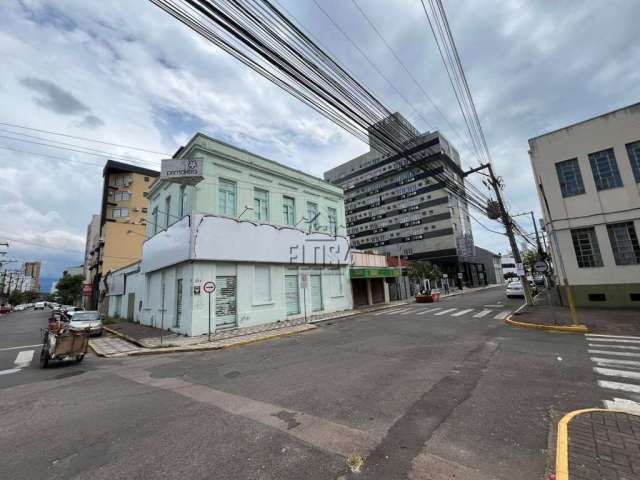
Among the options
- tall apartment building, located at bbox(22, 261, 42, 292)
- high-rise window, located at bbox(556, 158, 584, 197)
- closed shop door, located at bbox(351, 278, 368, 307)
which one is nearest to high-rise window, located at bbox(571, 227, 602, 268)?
high-rise window, located at bbox(556, 158, 584, 197)

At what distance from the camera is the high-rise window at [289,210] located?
19.1m

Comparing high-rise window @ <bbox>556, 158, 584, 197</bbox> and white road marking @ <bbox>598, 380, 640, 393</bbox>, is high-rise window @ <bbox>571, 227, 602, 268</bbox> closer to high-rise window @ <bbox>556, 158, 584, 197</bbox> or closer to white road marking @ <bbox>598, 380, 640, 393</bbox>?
high-rise window @ <bbox>556, 158, 584, 197</bbox>

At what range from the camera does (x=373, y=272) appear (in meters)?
25.2

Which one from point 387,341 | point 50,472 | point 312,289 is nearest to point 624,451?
point 50,472

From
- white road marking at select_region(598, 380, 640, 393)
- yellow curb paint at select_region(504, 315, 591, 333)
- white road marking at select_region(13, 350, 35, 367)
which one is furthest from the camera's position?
yellow curb paint at select_region(504, 315, 591, 333)

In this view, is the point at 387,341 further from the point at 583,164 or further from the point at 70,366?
the point at 583,164

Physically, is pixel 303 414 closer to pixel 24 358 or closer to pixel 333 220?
pixel 24 358

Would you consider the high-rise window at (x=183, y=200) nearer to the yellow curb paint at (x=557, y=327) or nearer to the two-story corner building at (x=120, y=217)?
the yellow curb paint at (x=557, y=327)

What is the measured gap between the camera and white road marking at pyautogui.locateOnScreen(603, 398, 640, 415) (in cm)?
419

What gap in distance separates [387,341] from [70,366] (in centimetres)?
1051

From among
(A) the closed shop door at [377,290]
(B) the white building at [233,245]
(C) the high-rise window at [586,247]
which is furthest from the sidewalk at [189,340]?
(C) the high-rise window at [586,247]

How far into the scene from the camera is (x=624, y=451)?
3.14 metres

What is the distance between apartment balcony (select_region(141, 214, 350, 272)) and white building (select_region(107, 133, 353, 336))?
0.05 metres

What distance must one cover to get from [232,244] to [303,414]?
1191 centimetres
